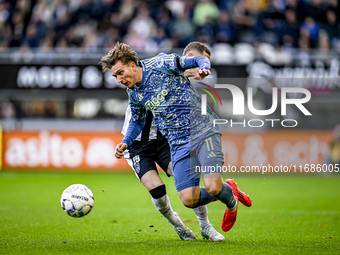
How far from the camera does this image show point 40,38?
17234mm

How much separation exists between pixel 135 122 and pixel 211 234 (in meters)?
1.47

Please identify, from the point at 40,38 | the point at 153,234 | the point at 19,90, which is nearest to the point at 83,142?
the point at 19,90

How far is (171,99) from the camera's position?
5.68 metres

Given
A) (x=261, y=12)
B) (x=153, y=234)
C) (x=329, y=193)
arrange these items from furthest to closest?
1. (x=261, y=12)
2. (x=329, y=193)
3. (x=153, y=234)

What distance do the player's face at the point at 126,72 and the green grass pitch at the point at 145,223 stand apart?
1682 millimetres

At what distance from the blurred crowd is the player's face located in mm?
10240

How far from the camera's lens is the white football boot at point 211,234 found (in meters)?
5.93

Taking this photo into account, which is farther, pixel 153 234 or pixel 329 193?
pixel 329 193

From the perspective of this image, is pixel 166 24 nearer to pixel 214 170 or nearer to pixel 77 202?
pixel 77 202

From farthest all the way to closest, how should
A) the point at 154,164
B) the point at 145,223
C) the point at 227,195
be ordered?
the point at 145,223
the point at 154,164
the point at 227,195

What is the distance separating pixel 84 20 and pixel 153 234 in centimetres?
1225

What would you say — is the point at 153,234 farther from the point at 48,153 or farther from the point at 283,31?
the point at 283,31

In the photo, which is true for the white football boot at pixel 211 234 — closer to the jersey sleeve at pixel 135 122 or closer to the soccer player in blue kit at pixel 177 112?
the soccer player in blue kit at pixel 177 112

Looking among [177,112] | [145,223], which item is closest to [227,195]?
[177,112]
